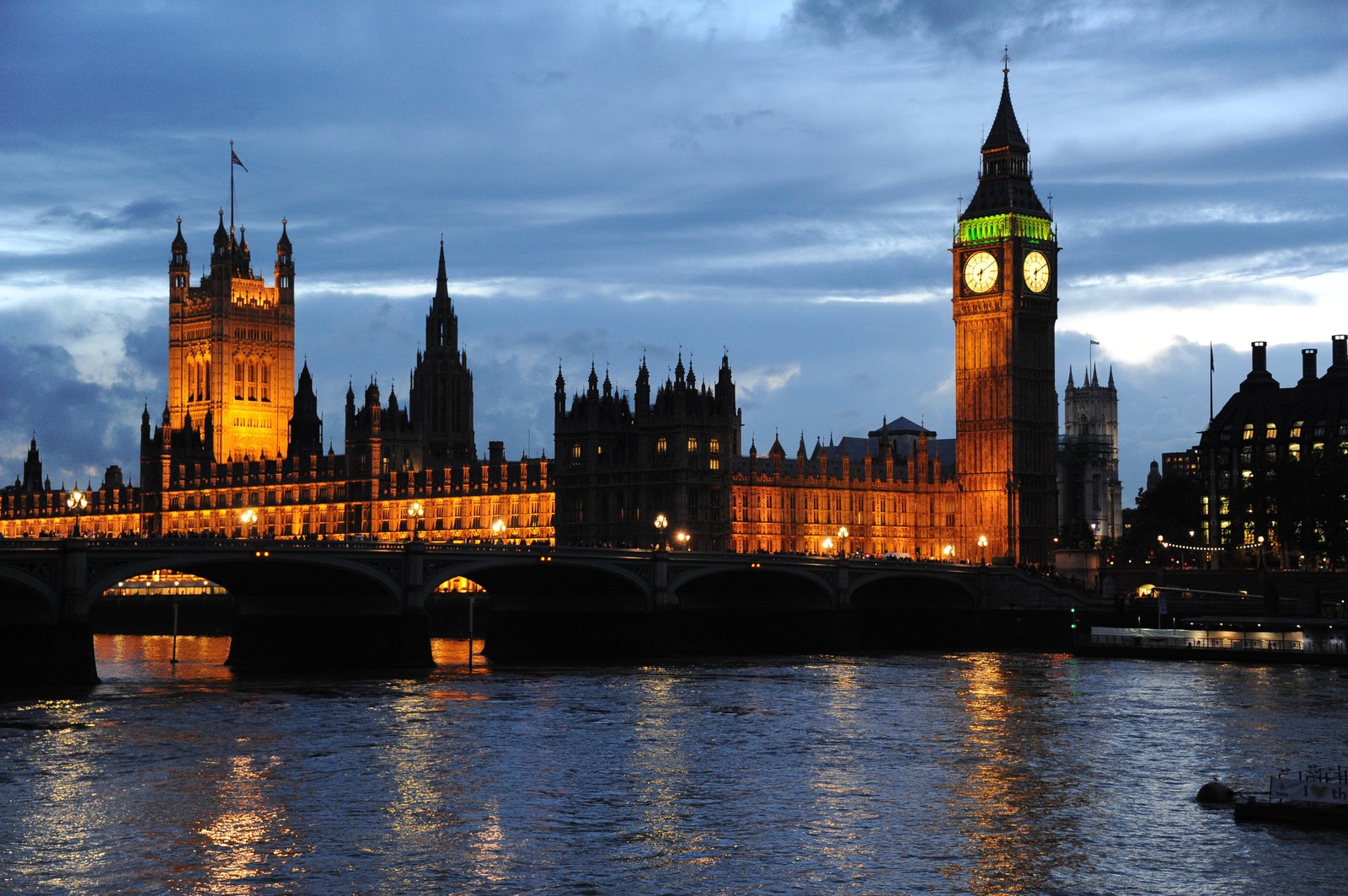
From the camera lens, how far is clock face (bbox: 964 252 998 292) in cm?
16312

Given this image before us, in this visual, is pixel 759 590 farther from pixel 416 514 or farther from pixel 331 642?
pixel 416 514

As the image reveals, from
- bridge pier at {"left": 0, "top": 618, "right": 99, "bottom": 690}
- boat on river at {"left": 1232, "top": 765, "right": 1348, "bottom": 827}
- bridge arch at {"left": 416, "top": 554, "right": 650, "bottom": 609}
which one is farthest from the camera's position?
bridge arch at {"left": 416, "top": 554, "right": 650, "bottom": 609}

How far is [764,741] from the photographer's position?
2557 inches

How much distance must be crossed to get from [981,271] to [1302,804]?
120824 millimetres

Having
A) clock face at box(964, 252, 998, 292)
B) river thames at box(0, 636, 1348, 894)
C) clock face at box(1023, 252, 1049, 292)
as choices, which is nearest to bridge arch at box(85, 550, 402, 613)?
river thames at box(0, 636, 1348, 894)

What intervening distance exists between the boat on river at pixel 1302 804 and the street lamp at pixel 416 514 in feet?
458

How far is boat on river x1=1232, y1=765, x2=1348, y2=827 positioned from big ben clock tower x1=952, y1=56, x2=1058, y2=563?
11214 centimetres

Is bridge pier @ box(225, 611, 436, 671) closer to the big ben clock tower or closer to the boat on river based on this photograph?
the boat on river

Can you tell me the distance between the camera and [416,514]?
183 meters

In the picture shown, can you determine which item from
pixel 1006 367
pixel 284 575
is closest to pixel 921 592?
pixel 1006 367

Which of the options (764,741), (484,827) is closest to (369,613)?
(764,741)

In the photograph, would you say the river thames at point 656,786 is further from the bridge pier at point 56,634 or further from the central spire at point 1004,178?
the central spire at point 1004,178

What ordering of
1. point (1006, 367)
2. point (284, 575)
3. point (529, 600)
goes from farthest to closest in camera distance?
point (1006, 367) < point (529, 600) < point (284, 575)

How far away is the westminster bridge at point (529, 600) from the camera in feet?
268
